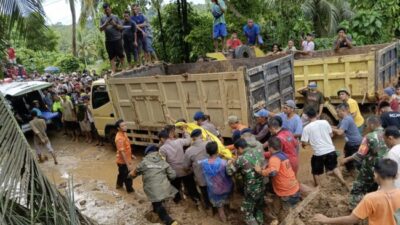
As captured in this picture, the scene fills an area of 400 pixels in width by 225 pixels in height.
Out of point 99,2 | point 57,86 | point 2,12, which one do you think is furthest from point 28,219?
point 99,2

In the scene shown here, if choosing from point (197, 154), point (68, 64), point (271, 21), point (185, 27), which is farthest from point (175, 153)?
point (68, 64)

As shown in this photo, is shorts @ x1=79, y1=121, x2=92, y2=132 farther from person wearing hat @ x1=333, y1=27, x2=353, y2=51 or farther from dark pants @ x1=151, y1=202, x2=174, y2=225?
person wearing hat @ x1=333, y1=27, x2=353, y2=51

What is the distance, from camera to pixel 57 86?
1337cm

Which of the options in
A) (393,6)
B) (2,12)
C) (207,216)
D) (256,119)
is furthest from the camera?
(393,6)

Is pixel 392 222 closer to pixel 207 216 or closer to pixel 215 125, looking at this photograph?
pixel 207 216

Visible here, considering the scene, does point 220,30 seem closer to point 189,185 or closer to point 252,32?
point 252,32

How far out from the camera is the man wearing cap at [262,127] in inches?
223

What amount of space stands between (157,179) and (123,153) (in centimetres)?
137

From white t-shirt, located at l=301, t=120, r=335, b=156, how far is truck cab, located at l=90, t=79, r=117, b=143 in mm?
4684

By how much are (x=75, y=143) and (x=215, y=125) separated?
18.5 ft

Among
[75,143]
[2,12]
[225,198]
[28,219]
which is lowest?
[75,143]

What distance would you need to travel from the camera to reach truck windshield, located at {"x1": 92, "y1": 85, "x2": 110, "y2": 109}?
8641 millimetres

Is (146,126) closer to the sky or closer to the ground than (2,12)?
closer to the ground

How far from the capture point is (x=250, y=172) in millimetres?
4512
